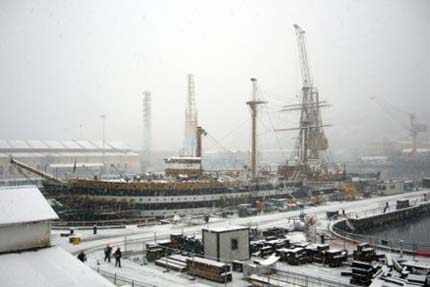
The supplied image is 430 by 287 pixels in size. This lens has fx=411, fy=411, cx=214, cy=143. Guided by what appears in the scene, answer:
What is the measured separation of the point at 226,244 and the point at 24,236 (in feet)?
25.1

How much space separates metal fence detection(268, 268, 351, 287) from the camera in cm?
1385

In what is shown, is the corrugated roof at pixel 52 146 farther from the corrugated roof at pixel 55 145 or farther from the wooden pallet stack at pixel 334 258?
the wooden pallet stack at pixel 334 258

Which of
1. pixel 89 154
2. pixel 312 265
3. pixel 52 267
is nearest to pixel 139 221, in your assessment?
pixel 312 265

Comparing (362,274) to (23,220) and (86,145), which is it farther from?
(86,145)

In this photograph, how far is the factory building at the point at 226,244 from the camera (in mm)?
16781

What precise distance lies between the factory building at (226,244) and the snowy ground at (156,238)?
1.60m

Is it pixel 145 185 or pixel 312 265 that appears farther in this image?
pixel 145 185

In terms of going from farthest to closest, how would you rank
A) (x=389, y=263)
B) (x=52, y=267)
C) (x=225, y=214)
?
(x=225, y=214) → (x=389, y=263) → (x=52, y=267)

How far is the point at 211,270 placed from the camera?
14.6m

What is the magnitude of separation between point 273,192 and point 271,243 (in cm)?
2323

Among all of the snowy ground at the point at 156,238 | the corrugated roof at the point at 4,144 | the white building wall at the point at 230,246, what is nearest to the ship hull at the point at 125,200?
the snowy ground at the point at 156,238

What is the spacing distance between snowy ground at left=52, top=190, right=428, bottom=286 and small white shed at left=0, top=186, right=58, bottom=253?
3363mm

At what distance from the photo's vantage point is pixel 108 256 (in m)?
17.1

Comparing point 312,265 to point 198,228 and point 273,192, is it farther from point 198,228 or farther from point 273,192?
point 273,192
